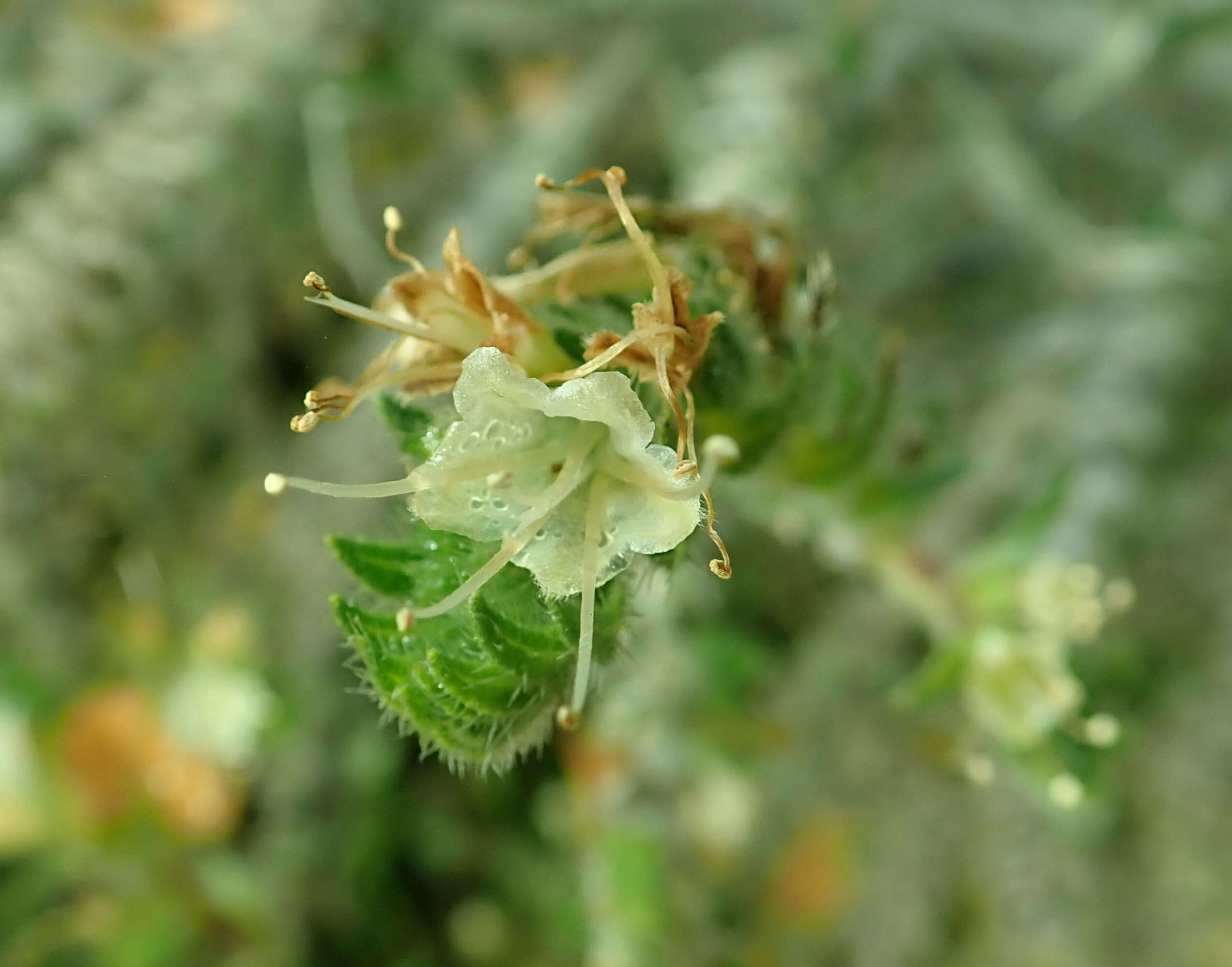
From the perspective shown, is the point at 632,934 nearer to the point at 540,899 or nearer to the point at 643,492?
the point at 540,899

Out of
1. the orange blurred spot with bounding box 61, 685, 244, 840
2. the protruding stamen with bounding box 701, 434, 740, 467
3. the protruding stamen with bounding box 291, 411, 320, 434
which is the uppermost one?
the protruding stamen with bounding box 291, 411, 320, 434

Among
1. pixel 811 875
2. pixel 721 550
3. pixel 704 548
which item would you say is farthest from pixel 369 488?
pixel 811 875

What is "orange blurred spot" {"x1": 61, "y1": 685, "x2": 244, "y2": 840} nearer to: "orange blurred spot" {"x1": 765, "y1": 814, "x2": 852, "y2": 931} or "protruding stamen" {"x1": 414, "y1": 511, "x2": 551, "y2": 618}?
"orange blurred spot" {"x1": 765, "y1": 814, "x2": 852, "y2": 931}

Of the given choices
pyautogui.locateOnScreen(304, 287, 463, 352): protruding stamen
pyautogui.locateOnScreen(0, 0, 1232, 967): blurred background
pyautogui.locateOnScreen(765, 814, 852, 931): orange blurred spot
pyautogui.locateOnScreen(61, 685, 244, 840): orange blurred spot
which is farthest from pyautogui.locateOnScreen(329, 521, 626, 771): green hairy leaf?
pyautogui.locateOnScreen(61, 685, 244, 840): orange blurred spot

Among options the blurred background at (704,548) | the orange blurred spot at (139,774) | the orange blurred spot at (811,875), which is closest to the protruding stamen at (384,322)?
the blurred background at (704,548)

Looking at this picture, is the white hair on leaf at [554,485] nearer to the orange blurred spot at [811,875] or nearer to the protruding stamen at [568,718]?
the protruding stamen at [568,718]

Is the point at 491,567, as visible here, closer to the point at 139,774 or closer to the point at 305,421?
the point at 305,421

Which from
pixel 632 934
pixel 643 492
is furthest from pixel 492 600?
pixel 632 934
